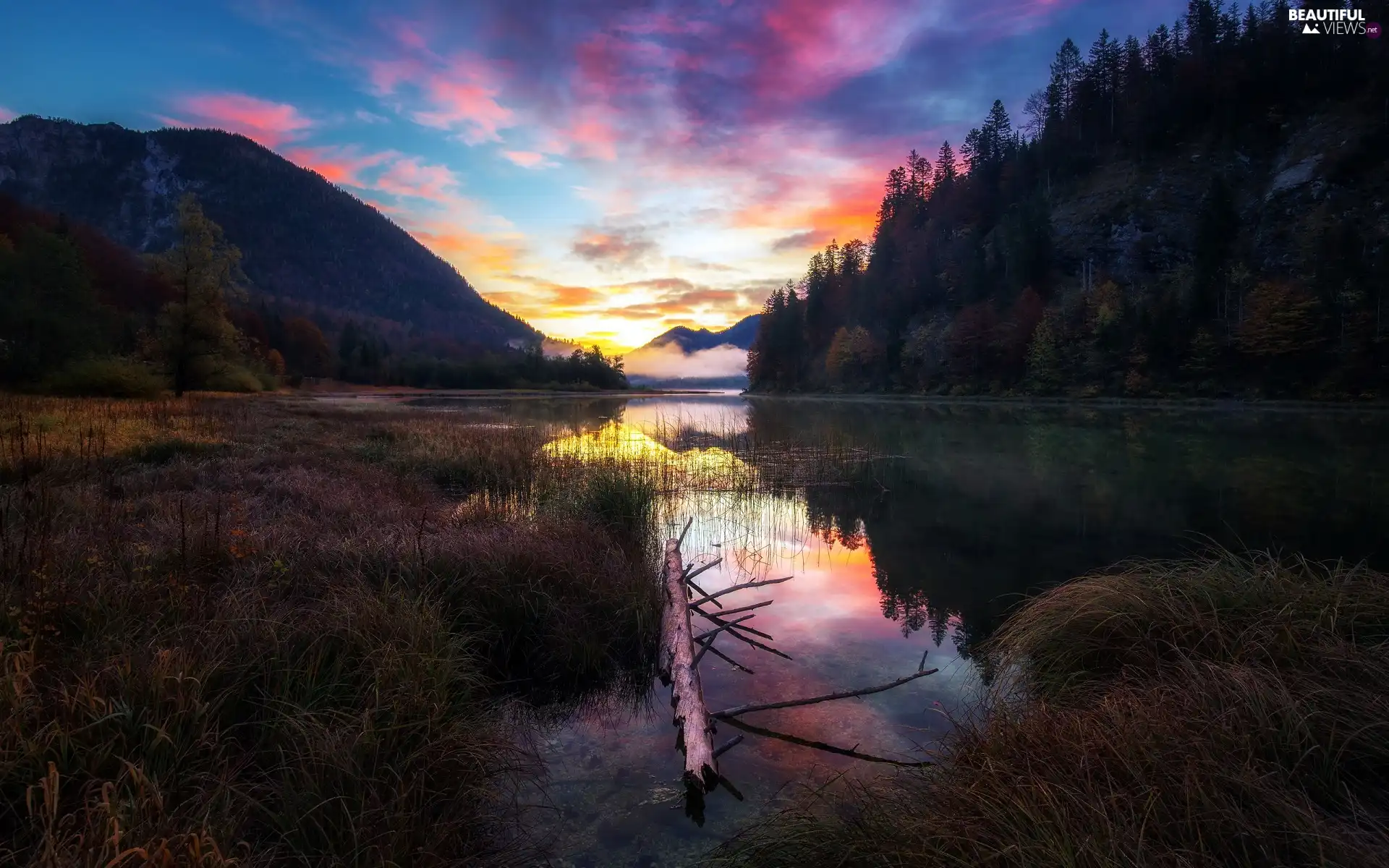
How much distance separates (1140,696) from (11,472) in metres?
14.8

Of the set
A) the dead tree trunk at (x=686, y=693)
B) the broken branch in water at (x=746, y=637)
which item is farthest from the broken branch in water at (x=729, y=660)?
the dead tree trunk at (x=686, y=693)

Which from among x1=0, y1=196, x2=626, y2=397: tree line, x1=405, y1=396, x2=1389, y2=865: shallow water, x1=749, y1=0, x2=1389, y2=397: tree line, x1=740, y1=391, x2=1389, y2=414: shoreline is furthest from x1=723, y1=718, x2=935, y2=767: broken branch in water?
x1=749, y1=0, x2=1389, y2=397: tree line

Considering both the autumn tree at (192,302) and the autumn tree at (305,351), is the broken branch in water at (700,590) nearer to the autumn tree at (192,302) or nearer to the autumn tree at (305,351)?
the autumn tree at (192,302)

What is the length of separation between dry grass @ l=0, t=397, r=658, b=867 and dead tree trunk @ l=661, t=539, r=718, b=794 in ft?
1.10

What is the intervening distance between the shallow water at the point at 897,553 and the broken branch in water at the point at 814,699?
0.10 meters

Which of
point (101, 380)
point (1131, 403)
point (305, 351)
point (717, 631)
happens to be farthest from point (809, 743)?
point (305, 351)

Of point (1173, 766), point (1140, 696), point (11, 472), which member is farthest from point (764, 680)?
point (11, 472)

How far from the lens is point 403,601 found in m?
5.03

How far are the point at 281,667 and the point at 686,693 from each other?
303 centimetres

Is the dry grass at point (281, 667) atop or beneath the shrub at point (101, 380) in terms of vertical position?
beneath

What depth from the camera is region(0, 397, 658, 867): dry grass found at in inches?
111

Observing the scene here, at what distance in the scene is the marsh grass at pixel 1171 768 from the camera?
2471 mm

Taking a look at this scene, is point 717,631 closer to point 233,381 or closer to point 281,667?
point 281,667

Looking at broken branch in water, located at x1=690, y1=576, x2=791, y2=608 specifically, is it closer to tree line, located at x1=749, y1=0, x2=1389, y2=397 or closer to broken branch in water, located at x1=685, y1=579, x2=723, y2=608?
broken branch in water, located at x1=685, y1=579, x2=723, y2=608
